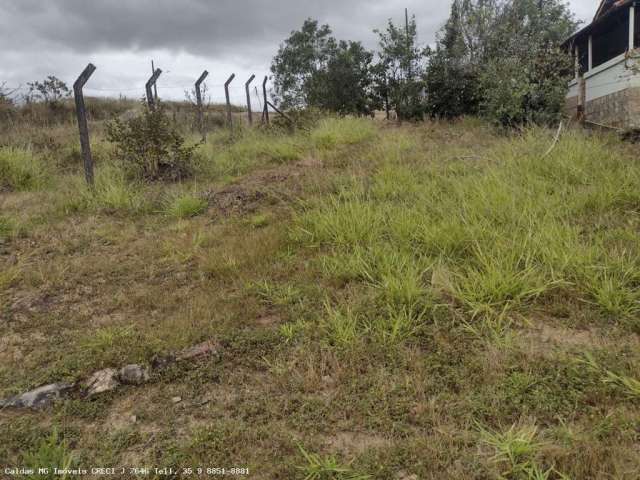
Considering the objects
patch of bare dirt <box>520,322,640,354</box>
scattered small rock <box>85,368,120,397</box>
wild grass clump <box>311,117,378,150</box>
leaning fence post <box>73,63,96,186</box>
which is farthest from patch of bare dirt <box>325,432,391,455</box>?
wild grass clump <box>311,117,378,150</box>

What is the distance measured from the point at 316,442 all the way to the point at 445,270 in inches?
61.6

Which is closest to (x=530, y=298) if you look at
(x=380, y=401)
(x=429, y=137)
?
(x=380, y=401)

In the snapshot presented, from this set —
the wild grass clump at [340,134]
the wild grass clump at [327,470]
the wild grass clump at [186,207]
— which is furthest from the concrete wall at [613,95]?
the wild grass clump at [327,470]

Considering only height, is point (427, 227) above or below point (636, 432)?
above

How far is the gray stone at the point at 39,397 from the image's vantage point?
212cm

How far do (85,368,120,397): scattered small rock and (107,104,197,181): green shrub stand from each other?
5.06 m

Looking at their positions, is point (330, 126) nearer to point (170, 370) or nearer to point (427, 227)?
point (427, 227)

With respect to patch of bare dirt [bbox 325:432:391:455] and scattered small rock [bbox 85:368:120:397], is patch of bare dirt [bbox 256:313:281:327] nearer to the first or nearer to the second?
scattered small rock [bbox 85:368:120:397]

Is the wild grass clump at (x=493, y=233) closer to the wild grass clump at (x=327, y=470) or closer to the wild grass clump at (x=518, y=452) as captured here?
the wild grass clump at (x=518, y=452)

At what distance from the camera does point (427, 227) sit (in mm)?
3584

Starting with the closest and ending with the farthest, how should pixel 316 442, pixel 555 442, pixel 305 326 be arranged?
pixel 555 442 < pixel 316 442 < pixel 305 326

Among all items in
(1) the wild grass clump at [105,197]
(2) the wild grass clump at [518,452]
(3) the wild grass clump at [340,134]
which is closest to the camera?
(2) the wild grass clump at [518,452]

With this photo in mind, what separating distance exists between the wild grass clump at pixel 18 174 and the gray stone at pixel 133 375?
5.76 m

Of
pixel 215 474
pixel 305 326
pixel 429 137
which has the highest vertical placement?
pixel 429 137
